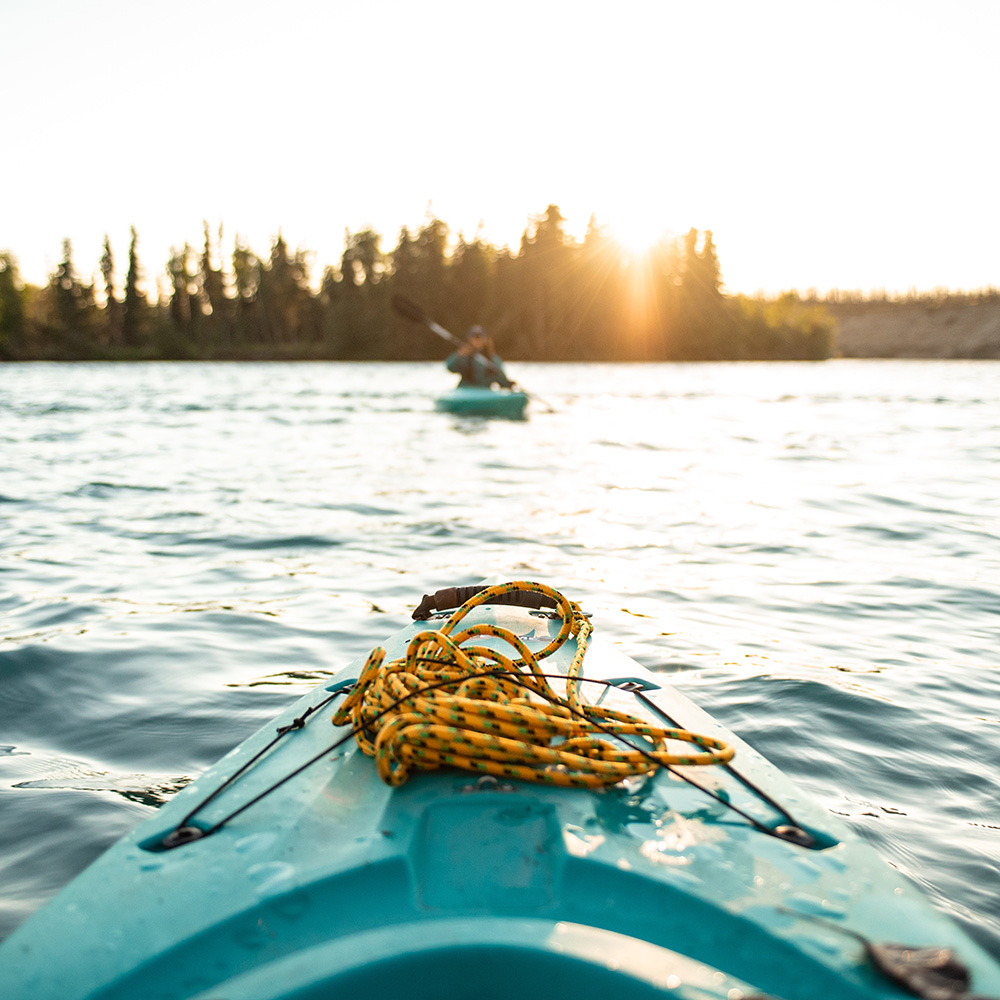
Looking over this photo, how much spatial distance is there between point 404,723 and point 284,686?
1974 millimetres

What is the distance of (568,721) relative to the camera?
1765 mm

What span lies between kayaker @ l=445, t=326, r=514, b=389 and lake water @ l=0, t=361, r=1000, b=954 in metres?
4.33

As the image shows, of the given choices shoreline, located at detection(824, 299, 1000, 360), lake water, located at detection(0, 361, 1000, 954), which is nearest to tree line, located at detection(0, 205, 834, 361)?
shoreline, located at detection(824, 299, 1000, 360)

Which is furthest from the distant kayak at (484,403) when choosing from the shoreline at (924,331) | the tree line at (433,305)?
the shoreline at (924,331)

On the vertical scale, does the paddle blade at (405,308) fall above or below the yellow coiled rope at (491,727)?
above

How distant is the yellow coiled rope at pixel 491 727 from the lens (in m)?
1.65

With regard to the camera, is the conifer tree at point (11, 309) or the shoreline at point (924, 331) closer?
the conifer tree at point (11, 309)

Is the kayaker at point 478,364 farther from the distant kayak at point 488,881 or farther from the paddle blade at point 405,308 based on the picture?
the distant kayak at point 488,881

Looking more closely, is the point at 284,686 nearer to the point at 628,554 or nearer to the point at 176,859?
the point at 176,859

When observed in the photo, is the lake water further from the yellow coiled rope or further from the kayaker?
the kayaker

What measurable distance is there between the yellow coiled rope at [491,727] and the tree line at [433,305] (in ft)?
188

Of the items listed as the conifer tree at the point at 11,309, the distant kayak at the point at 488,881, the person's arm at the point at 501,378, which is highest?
the conifer tree at the point at 11,309

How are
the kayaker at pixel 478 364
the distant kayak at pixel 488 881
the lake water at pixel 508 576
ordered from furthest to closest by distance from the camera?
the kayaker at pixel 478 364 → the lake water at pixel 508 576 → the distant kayak at pixel 488 881

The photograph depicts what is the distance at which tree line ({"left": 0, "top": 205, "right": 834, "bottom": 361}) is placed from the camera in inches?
2319
